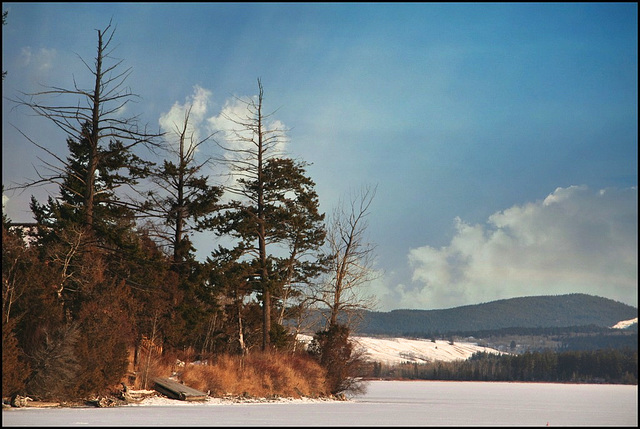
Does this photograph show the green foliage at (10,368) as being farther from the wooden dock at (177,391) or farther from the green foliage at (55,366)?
the wooden dock at (177,391)

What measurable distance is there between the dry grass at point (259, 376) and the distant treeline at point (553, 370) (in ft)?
281

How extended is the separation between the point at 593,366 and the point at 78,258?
414 ft

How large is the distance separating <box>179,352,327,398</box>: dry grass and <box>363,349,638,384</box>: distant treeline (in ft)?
281

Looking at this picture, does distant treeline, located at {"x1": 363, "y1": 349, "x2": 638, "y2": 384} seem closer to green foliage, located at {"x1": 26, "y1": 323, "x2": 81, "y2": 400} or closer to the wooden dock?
the wooden dock

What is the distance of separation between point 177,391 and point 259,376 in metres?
6.46

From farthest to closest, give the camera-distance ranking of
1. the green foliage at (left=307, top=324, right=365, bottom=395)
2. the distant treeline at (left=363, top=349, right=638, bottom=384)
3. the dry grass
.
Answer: the distant treeline at (left=363, top=349, right=638, bottom=384) < the green foliage at (left=307, top=324, right=365, bottom=395) < the dry grass

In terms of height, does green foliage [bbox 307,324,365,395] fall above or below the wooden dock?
above

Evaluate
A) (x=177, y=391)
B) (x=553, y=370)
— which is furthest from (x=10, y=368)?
(x=553, y=370)

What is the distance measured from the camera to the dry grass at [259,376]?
1176 inches

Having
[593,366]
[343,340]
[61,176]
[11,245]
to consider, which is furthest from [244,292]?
[593,366]

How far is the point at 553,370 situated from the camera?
144 m

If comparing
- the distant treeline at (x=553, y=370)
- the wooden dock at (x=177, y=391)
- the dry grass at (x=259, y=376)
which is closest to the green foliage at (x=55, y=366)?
the wooden dock at (x=177, y=391)

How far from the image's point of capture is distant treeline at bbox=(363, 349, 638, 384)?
133125mm

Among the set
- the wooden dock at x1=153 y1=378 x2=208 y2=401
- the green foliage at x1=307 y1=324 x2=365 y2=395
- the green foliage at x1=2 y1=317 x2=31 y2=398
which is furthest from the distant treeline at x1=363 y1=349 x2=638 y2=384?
the green foliage at x1=2 y1=317 x2=31 y2=398
